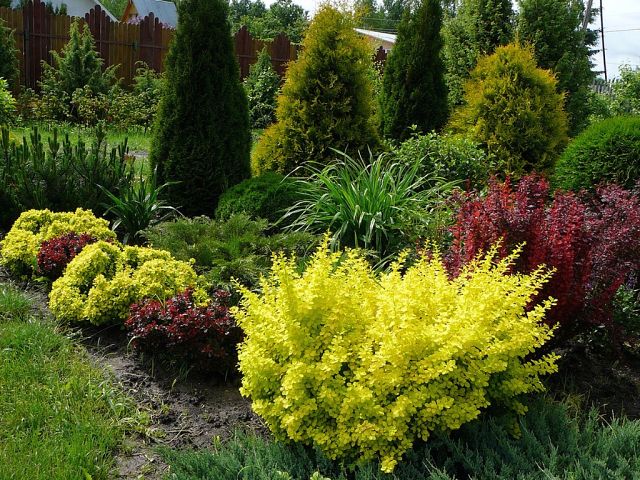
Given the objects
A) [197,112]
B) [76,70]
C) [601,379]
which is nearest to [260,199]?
[197,112]

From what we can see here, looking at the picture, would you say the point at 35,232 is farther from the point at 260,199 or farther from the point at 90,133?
the point at 90,133

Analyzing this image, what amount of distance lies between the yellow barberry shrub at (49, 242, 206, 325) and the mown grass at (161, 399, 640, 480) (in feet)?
5.02

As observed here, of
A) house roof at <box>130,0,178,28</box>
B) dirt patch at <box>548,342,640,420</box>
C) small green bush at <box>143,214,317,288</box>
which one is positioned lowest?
dirt patch at <box>548,342,640,420</box>

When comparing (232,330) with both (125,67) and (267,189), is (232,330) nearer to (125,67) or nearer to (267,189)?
(267,189)

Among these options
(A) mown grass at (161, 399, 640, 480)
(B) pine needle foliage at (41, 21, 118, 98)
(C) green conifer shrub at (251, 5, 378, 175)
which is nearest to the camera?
(A) mown grass at (161, 399, 640, 480)

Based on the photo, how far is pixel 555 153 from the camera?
7660 millimetres

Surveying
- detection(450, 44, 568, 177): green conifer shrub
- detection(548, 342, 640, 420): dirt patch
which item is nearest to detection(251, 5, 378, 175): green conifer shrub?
detection(450, 44, 568, 177): green conifer shrub

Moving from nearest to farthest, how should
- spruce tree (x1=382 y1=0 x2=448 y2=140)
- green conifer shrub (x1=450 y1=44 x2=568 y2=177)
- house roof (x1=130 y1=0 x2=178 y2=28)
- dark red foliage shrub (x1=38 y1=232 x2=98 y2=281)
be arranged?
dark red foliage shrub (x1=38 y1=232 x2=98 y2=281), green conifer shrub (x1=450 y1=44 x2=568 y2=177), spruce tree (x1=382 y1=0 x2=448 y2=140), house roof (x1=130 y1=0 x2=178 y2=28)

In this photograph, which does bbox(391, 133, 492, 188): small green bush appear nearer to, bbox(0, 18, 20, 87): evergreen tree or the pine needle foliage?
the pine needle foliage

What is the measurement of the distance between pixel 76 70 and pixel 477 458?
46.1ft

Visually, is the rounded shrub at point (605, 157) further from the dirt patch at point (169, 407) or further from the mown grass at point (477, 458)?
the dirt patch at point (169, 407)

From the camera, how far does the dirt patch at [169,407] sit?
3.01 metres

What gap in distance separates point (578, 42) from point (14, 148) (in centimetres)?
920

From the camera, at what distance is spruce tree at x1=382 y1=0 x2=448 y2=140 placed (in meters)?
8.57
